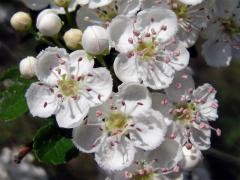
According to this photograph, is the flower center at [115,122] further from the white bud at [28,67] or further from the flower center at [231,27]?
the flower center at [231,27]

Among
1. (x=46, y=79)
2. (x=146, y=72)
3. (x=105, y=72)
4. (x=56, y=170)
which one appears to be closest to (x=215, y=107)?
(x=146, y=72)

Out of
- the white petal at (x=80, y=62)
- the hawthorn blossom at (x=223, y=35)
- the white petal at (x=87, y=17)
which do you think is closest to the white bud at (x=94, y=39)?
the white petal at (x=80, y=62)

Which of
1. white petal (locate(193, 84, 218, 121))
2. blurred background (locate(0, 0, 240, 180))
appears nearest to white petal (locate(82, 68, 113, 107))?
white petal (locate(193, 84, 218, 121))

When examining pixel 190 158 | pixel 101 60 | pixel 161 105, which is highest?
pixel 101 60

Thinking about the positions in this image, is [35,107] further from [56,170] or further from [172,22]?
[56,170]

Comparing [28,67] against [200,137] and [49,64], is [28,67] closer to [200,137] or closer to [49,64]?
[49,64]

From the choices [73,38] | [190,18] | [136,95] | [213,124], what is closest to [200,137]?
[136,95]
